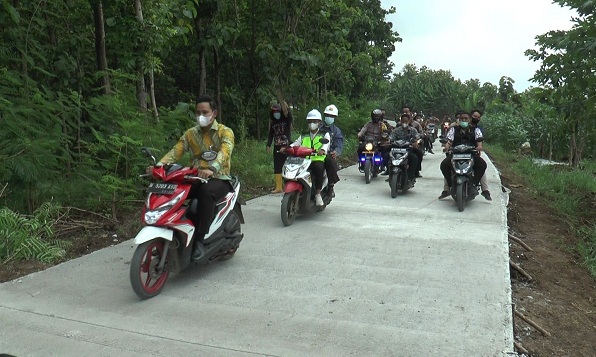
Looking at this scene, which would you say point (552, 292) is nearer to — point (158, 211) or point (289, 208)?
point (289, 208)

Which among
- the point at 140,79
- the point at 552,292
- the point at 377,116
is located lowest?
the point at 552,292

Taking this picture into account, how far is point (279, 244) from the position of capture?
618 centimetres

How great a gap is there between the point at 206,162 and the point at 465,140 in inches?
217

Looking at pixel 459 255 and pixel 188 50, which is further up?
pixel 188 50

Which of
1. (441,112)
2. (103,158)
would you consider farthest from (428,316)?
(441,112)

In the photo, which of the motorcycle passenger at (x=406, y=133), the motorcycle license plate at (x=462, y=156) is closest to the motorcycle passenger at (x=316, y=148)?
the motorcycle license plate at (x=462, y=156)

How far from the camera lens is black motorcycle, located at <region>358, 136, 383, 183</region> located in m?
11.8

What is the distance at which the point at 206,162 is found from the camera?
5223mm

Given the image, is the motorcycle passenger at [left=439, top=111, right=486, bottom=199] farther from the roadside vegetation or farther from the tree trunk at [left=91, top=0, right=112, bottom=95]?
the tree trunk at [left=91, top=0, right=112, bottom=95]

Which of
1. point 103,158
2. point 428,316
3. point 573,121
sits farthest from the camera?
point 573,121

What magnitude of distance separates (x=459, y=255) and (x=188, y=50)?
1275 centimetres

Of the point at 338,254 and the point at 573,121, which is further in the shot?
the point at 573,121

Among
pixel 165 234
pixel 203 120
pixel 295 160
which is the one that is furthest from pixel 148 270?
pixel 295 160

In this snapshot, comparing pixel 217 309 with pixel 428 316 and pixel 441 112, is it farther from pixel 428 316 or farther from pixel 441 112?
pixel 441 112
